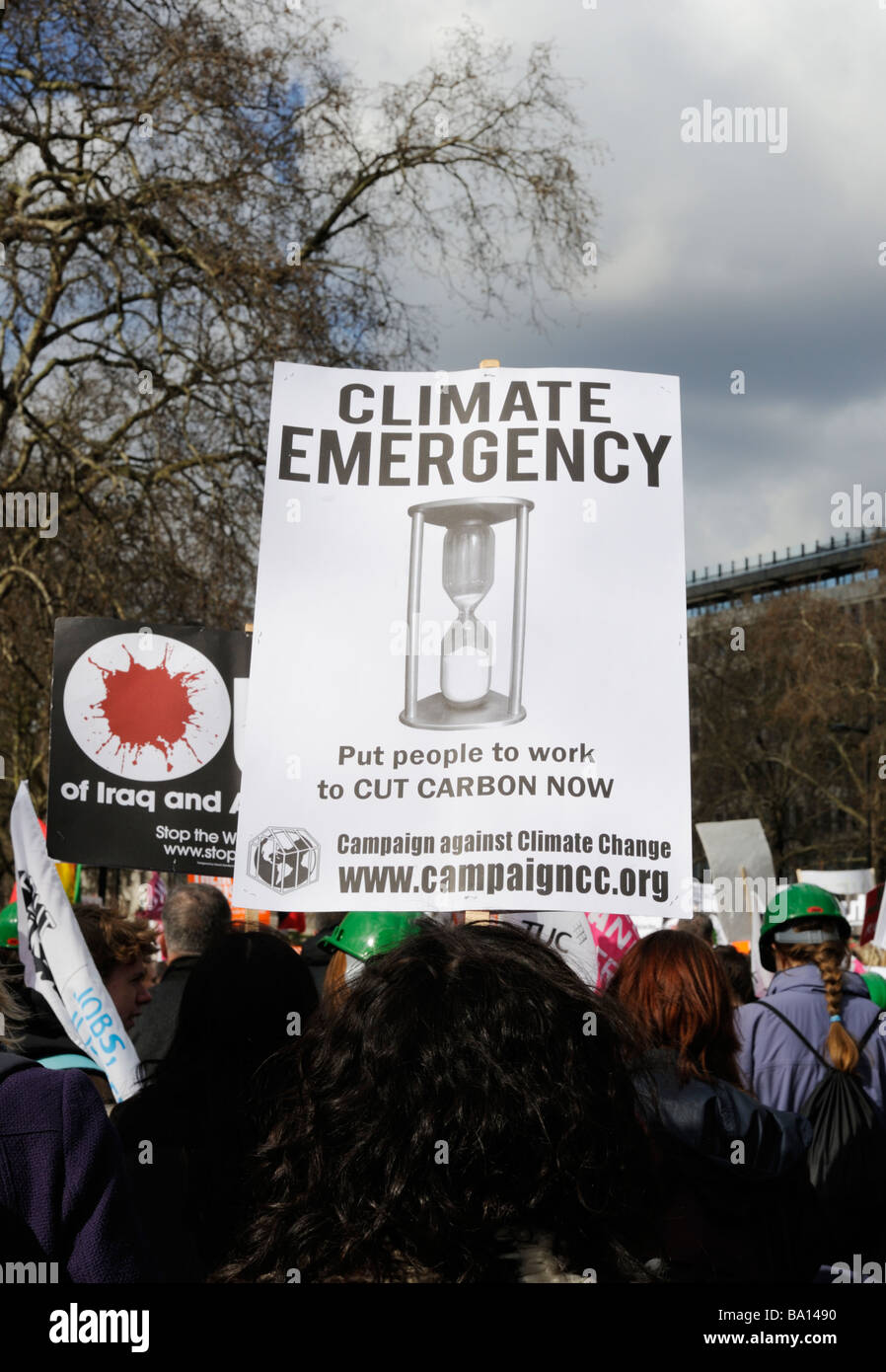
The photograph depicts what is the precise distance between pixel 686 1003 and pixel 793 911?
1309 millimetres

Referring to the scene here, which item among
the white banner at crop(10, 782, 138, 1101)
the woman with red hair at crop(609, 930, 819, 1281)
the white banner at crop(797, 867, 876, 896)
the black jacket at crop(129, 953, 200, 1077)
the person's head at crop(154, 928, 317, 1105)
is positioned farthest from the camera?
the white banner at crop(797, 867, 876, 896)

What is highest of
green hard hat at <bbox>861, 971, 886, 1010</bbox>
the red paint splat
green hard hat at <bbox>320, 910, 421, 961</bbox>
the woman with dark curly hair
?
the red paint splat

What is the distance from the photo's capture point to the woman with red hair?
2684 millimetres

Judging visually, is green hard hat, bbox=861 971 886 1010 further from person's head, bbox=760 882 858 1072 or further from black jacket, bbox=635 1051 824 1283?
black jacket, bbox=635 1051 824 1283

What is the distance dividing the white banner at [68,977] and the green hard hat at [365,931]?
0.60m

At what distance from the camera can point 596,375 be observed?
3.40 m

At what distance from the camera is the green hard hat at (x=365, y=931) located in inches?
131

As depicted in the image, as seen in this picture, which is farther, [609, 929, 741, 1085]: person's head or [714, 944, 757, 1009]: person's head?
[714, 944, 757, 1009]: person's head

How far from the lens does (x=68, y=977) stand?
12.2 feet

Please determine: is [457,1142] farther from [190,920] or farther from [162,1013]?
[190,920]

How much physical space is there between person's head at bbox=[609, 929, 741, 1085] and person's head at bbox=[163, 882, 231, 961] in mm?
1548

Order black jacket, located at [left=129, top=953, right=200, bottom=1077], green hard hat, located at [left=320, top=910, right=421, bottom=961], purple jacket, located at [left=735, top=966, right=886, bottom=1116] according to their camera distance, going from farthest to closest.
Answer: black jacket, located at [left=129, top=953, right=200, bottom=1077] → purple jacket, located at [left=735, top=966, right=886, bottom=1116] → green hard hat, located at [left=320, top=910, right=421, bottom=961]

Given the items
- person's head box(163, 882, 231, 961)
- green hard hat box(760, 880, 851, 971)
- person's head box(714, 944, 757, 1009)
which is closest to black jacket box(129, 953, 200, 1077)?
person's head box(163, 882, 231, 961)

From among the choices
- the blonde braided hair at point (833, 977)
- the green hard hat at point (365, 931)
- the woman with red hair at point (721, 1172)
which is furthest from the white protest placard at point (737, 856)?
the woman with red hair at point (721, 1172)
